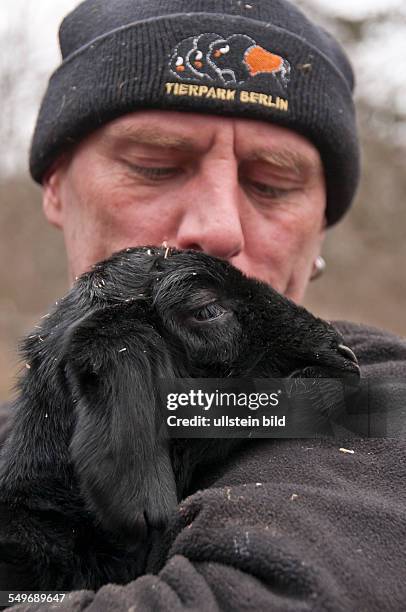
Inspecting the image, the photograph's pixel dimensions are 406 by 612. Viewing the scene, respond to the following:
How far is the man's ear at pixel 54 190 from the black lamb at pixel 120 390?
1182mm

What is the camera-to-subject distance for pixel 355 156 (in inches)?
135

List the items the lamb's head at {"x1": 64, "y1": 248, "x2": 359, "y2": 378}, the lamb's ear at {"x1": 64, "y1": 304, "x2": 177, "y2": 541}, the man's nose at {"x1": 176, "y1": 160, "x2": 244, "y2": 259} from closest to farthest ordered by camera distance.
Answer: the lamb's ear at {"x1": 64, "y1": 304, "x2": 177, "y2": 541} → the lamb's head at {"x1": 64, "y1": 248, "x2": 359, "y2": 378} → the man's nose at {"x1": 176, "y1": 160, "x2": 244, "y2": 259}

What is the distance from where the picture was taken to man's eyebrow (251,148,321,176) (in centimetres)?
294

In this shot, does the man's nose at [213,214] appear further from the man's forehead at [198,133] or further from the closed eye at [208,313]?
the closed eye at [208,313]

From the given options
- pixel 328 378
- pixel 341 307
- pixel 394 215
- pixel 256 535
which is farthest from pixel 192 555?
pixel 394 215

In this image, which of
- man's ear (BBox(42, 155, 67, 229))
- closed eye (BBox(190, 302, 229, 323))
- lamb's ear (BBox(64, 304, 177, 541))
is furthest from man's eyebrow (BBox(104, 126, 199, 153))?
lamb's ear (BBox(64, 304, 177, 541))

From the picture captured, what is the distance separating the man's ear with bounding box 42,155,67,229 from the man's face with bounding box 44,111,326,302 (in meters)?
0.16

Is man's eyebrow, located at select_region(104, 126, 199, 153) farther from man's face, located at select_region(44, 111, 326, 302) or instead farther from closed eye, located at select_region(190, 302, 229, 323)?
closed eye, located at select_region(190, 302, 229, 323)

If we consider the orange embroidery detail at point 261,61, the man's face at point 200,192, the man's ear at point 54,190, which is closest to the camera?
the man's face at point 200,192

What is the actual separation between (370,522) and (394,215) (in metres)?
18.3

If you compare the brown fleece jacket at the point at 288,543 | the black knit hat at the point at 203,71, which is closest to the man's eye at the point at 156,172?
the black knit hat at the point at 203,71

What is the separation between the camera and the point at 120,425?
5.98 feet

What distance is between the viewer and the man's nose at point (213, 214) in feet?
8.72

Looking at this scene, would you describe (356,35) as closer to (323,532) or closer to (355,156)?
(355,156)
